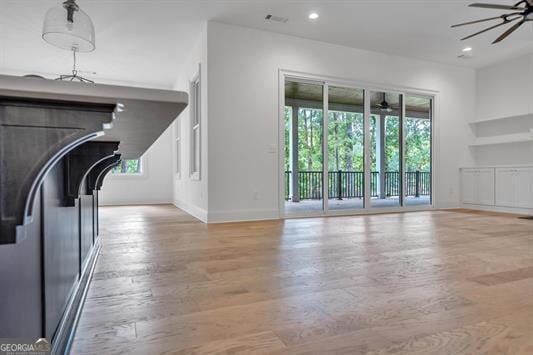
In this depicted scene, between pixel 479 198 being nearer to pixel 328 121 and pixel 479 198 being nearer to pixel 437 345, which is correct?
pixel 328 121

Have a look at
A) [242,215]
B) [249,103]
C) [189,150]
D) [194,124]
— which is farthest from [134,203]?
[249,103]

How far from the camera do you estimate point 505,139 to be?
19.3 ft

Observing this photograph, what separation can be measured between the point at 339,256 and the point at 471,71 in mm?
5979

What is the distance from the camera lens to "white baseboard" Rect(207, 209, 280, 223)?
14.0ft

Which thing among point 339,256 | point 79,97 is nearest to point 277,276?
point 339,256

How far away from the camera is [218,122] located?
434 centimetres

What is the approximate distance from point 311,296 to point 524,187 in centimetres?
543

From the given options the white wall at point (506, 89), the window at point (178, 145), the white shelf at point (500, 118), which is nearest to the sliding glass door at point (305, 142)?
the window at point (178, 145)

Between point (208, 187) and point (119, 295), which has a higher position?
point (208, 187)

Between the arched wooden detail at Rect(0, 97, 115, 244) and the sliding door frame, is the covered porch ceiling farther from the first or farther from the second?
the arched wooden detail at Rect(0, 97, 115, 244)

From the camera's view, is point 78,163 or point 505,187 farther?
point 505,187

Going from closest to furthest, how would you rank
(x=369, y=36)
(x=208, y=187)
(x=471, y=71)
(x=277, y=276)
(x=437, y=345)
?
(x=437, y=345) < (x=277, y=276) < (x=208, y=187) < (x=369, y=36) < (x=471, y=71)

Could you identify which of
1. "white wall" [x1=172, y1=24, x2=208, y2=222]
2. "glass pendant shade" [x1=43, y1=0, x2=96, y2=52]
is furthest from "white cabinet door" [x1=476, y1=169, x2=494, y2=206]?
"glass pendant shade" [x1=43, y1=0, x2=96, y2=52]

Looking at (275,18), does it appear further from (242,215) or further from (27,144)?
(27,144)
